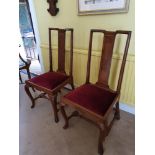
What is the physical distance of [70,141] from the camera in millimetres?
1536

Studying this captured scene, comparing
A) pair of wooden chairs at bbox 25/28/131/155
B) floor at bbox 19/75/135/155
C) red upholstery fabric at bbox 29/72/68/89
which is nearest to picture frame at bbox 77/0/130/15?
pair of wooden chairs at bbox 25/28/131/155

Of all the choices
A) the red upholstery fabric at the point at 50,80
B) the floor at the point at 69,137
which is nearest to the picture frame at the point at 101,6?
the red upholstery fabric at the point at 50,80

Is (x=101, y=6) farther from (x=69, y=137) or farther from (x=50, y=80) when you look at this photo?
(x=69, y=137)

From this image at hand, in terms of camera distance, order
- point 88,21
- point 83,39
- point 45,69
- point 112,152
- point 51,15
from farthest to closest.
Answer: point 45,69 → point 51,15 → point 83,39 → point 88,21 → point 112,152

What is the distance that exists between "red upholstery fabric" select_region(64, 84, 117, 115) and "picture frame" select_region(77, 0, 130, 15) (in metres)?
0.86

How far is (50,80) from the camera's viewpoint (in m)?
1.80

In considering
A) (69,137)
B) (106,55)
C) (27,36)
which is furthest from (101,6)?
(27,36)

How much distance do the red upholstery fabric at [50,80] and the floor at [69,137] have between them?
1.56ft

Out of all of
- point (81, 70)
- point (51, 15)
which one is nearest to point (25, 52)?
point (51, 15)

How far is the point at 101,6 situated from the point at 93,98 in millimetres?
1022

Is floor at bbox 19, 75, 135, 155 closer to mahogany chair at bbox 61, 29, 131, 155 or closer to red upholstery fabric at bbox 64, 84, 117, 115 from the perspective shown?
mahogany chair at bbox 61, 29, 131, 155

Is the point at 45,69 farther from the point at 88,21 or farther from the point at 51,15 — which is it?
the point at 88,21
